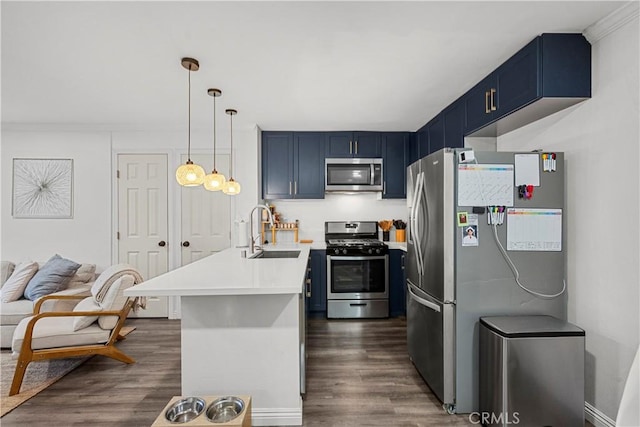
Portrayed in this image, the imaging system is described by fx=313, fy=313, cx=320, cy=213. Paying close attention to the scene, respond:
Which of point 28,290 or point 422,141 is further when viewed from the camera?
point 422,141

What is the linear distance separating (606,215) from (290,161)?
3.19m

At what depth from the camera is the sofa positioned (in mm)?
2947

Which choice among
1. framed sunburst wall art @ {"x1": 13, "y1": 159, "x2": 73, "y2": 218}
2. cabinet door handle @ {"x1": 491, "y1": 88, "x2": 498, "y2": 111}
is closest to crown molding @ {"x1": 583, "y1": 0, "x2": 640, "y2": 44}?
cabinet door handle @ {"x1": 491, "y1": 88, "x2": 498, "y2": 111}

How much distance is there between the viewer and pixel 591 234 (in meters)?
1.93

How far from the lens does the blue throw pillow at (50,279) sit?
10.1 feet

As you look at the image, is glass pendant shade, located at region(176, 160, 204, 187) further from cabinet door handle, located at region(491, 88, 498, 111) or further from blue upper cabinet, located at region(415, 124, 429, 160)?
blue upper cabinet, located at region(415, 124, 429, 160)

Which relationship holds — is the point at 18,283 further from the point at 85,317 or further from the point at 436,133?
the point at 436,133

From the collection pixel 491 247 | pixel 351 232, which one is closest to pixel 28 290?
pixel 351 232

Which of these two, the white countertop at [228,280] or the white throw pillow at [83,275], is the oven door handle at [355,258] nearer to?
the white countertop at [228,280]

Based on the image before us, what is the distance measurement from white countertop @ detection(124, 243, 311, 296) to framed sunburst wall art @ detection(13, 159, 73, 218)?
2849 mm

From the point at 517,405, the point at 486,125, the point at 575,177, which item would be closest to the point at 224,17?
the point at 486,125

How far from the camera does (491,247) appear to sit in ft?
6.59

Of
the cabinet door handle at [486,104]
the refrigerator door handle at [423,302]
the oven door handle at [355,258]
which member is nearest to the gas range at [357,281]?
the oven door handle at [355,258]

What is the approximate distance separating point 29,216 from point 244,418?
4.08 meters
